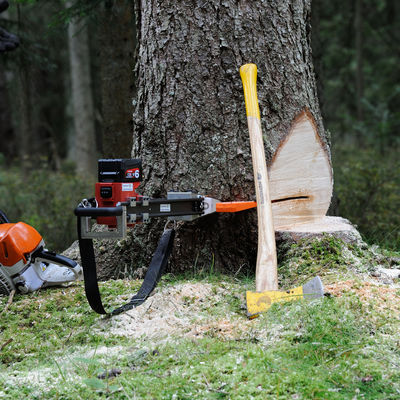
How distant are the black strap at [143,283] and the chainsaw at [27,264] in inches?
→ 25.0

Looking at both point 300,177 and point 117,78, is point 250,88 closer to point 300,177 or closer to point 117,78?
point 300,177

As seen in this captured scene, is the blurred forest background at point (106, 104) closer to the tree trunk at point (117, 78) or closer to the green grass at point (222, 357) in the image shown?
the tree trunk at point (117, 78)

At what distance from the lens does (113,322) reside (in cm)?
279

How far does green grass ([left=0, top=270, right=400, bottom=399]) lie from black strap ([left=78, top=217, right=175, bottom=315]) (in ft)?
0.55

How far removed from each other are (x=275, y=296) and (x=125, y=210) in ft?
3.46

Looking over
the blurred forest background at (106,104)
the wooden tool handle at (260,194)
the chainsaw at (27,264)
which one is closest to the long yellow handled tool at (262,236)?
the wooden tool handle at (260,194)

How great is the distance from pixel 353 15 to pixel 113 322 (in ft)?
50.2

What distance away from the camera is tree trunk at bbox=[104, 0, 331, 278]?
3.45m

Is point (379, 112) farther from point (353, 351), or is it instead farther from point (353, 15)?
point (353, 351)

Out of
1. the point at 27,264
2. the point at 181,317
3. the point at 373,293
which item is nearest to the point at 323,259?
the point at 373,293

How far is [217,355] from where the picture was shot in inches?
91.0

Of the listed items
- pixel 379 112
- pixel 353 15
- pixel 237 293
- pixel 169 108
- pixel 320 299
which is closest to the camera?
pixel 320 299

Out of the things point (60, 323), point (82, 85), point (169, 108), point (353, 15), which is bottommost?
point (60, 323)

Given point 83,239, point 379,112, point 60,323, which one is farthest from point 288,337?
point 379,112
